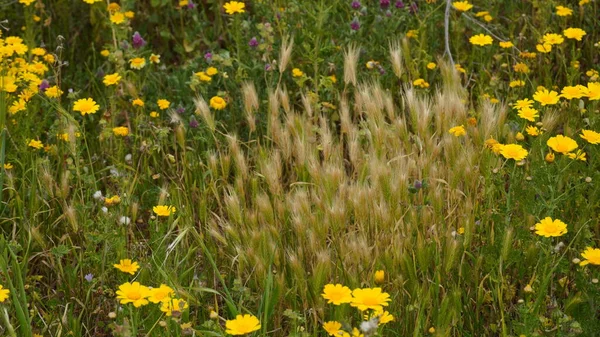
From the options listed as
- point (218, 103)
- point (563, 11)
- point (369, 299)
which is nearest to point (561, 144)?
point (369, 299)

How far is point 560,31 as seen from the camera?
4.13m

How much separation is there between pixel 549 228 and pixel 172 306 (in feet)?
3.25

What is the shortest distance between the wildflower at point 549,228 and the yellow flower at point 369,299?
50 centimetres

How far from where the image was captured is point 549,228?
92.0 inches

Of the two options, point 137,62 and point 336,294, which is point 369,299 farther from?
point 137,62

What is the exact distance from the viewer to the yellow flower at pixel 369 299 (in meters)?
2.09

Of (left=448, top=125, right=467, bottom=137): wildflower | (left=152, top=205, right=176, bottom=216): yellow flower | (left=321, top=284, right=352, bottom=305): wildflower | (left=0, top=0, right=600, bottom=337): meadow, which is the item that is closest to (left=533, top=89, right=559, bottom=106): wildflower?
(left=0, top=0, right=600, bottom=337): meadow

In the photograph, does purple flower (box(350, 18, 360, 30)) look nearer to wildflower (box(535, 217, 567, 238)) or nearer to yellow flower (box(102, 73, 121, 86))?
yellow flower (box(102, 73, 121, 86))

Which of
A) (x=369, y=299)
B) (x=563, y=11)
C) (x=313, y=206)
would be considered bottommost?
(x=313, y=206)

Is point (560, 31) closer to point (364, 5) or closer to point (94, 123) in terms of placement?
point (364, 5)

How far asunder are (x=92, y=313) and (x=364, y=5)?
1.92 meters

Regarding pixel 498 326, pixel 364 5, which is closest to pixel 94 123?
pixel 364 5

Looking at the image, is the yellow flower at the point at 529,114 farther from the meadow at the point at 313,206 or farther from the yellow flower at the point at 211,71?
the yellow flower at the point at 211,71

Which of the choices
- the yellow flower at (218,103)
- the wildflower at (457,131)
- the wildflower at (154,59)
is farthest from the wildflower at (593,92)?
the wildflower at (154,59)
